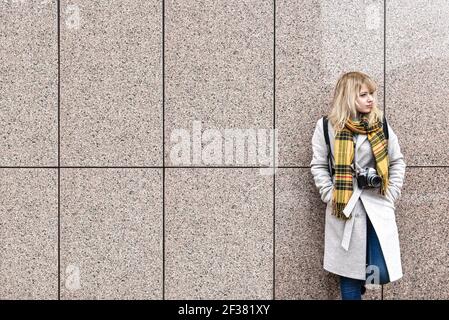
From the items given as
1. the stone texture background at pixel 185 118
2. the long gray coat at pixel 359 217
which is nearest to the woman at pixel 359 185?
the long gray coat at pixel 359 217

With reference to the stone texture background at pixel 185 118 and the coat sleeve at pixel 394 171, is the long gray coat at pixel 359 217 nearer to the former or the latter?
the coat sleeve at pixel 394 171

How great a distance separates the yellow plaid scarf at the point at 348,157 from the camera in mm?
3598

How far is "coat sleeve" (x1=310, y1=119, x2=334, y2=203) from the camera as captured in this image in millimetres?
3736

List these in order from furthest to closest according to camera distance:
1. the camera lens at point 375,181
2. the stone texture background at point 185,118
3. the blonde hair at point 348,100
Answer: the stone texture background at point 185,118 < the blonde hair at point 348,100 < the camera lens at point 375,181

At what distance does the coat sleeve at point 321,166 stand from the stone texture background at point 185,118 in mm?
351

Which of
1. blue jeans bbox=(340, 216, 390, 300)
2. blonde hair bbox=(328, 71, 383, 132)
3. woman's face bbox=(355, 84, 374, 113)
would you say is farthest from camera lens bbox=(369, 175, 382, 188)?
woman's face bbox=(355, 84, 374, 113)

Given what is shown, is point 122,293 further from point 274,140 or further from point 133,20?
point 133,20

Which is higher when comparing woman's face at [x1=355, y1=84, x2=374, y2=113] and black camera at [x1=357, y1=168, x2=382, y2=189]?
woman's face at [x1=355, y1=84, x2=374, y2=113]

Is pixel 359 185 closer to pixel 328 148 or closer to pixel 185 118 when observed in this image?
pixel 328 148

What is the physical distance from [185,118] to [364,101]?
5.15ft

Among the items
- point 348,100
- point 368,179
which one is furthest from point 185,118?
point 368,179

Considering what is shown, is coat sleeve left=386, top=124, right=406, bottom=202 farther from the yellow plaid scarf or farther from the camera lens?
the camera lens
